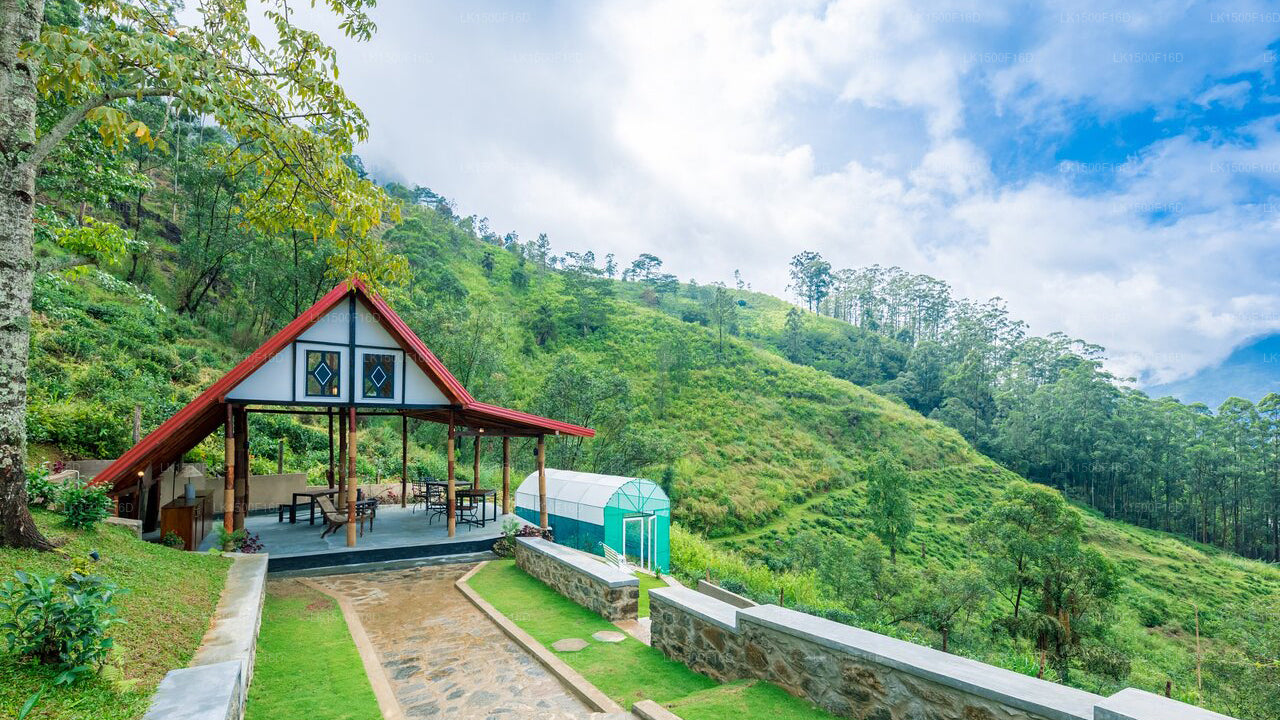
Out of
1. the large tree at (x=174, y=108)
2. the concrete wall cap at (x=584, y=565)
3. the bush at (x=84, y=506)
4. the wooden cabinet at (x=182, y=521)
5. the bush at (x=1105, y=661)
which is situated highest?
the large tree at (x=174, y=108)

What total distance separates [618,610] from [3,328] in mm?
6670

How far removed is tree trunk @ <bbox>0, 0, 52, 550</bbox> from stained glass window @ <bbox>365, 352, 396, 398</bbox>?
6.23 meters

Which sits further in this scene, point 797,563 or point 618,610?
point 797,563

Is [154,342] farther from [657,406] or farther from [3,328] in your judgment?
[657,406]

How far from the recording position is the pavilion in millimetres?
9781

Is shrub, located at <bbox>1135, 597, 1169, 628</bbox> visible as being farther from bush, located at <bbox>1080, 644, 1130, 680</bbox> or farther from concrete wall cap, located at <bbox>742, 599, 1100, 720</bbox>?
concrete wall cap, located at <bbox>742, 599, 1100, 720</bbox>

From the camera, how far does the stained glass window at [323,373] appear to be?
10.7m

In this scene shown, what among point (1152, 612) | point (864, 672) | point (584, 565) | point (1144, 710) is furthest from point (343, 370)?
point (1152, 612)

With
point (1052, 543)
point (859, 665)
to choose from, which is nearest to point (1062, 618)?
point (1052, 543)

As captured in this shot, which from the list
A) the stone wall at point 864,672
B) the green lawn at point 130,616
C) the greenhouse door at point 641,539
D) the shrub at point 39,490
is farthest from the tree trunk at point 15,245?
the greenhouse door at point 641,539

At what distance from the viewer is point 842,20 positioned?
13.6 m

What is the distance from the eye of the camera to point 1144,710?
8.50 ft

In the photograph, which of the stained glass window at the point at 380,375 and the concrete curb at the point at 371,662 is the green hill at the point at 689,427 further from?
the concrete curb at the point at 371,662

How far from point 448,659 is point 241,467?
1036 cm
